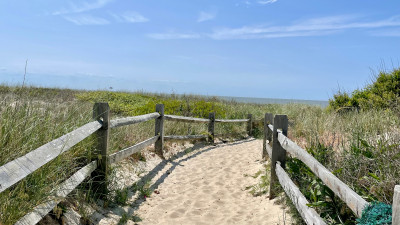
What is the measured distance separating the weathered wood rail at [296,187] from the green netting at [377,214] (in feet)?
0.19

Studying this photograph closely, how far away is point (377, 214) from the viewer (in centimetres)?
219

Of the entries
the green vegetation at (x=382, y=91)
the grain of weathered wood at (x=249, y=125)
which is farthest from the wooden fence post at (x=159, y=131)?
the grain of weathered wood at (x=249, y=125)

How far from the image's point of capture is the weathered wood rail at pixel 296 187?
7.92 feet

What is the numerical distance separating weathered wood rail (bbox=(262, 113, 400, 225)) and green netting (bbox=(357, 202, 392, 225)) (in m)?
0.06

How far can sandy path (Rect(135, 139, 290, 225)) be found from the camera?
4.77m

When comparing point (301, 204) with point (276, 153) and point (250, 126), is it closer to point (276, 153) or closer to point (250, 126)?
point (276, 153)

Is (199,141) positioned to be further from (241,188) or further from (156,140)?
(241,188)

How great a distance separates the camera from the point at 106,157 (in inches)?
185

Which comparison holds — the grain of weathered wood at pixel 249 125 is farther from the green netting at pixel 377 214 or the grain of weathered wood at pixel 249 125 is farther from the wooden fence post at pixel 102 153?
the green netting at pixel 377 214

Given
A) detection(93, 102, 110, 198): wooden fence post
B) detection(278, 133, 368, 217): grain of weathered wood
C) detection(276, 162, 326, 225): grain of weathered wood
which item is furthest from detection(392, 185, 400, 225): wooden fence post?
detection(93, 102, 110, 198): wooden fence post

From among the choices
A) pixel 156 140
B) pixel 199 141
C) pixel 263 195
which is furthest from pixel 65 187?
pixel 199 141

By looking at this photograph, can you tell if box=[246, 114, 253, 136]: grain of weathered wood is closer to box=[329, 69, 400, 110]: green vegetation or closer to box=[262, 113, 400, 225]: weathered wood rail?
box=[329, 69, 400, 110]: green vegetation

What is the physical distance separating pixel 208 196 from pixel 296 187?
2.15 meters

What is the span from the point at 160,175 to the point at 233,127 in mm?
7545
